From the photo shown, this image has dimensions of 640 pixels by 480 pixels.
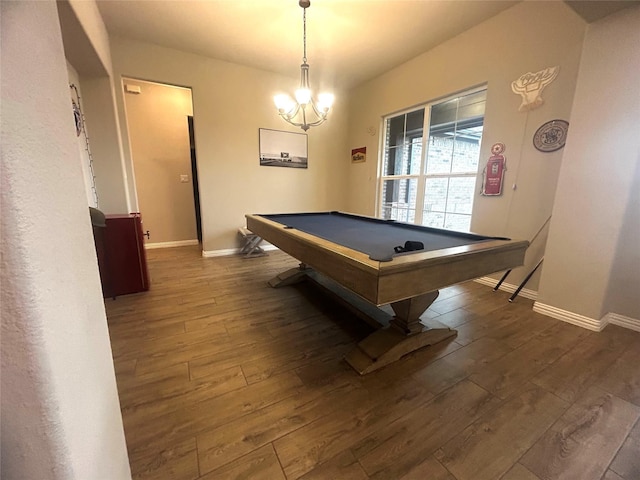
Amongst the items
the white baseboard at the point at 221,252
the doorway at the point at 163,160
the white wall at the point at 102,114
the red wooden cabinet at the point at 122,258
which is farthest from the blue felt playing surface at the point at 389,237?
the doorway at the point at 163,160

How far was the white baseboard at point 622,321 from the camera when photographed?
2.10 m

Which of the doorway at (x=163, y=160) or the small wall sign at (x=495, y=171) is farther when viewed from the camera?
the doorway at (x=163, y=160)

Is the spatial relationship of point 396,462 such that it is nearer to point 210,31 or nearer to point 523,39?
point 523,39

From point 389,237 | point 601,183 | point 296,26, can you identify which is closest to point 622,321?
point 601,183

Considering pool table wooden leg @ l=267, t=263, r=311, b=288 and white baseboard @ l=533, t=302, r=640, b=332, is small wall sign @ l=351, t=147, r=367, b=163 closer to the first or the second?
pool table wooden leg @ l=267, t=263, r=311, b=288

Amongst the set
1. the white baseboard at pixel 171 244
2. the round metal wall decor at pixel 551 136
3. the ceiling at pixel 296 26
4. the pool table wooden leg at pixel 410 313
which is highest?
the ceiling at pixel 296 26

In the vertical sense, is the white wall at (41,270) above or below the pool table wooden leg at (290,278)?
above

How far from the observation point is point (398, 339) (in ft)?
5.66

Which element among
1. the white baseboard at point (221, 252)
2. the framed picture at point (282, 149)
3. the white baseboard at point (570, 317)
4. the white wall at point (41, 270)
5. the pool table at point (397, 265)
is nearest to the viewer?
the white wall at point (41, 270)

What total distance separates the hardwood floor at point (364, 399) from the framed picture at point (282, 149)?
111 inches

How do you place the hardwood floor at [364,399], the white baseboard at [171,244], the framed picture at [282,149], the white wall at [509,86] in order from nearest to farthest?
the hardwood floor at [364,399] < the white wall at [509,86] < the framed picture at [282,149] < the white baseboard at [171,244]

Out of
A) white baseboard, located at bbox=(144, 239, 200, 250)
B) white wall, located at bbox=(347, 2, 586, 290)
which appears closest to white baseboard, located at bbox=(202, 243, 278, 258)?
white baseboard, located at bbox=(144, 239, 200, 250)

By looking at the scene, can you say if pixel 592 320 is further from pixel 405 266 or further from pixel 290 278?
pixel 290 278

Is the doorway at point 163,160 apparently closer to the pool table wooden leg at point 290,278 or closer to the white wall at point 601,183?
the pool table wooden leg at point 290,278
